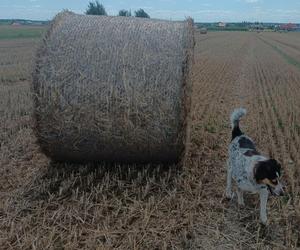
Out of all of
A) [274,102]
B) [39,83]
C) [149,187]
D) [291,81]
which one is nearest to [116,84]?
[39,83]

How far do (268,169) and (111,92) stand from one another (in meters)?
2.20

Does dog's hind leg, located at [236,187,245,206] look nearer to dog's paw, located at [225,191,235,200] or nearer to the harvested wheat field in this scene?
the harvested wheat field

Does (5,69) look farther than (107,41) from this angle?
Yes

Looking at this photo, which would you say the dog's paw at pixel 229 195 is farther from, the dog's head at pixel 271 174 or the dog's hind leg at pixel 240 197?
the dog's head at pixel 271 174

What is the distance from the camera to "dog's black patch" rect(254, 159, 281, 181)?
459cm

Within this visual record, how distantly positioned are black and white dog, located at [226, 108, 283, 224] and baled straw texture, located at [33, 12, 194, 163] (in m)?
0.74

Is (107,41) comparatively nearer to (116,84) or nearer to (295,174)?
(116,84)

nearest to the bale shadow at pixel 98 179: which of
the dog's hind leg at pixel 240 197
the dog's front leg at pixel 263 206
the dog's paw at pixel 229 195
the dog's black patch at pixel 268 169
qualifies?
the dog's paw at pixel 229 195

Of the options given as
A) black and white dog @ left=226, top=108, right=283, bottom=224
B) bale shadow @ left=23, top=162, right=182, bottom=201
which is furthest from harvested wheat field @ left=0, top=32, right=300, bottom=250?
black and white dog @ left=226, top=108, right=283, bottom=224

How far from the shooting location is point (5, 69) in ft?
54.1

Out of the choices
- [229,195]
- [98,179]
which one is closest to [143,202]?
[98,179]

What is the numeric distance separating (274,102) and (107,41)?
22.3 feet

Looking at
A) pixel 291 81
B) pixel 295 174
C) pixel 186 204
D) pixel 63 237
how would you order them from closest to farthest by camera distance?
1. pixel 63 237
2. pixel 186 204
3. pixel 295 174
4. pixel 291 81

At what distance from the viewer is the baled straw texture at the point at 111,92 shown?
5.69 m
